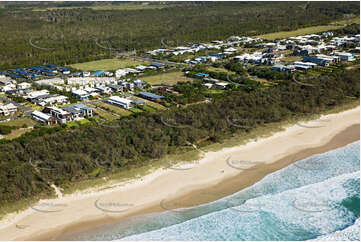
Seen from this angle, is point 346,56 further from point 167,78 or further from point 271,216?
point 271,216

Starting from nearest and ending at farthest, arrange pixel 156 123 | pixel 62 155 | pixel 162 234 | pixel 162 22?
1. pixel 162 234
2. pixel 62 155
3. pixel 156 123
4. pixel 162 22

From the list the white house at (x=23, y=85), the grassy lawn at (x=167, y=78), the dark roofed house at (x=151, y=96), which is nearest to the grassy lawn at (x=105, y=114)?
the dark roofed house at (x=151, y=96)

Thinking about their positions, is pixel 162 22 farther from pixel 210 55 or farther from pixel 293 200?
pixel 293 200

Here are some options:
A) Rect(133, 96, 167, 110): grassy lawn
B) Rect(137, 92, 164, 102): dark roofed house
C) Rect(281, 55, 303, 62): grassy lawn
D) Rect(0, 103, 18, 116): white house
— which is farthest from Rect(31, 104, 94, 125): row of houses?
Rect(281, 55, 303, 62): grassy lawn

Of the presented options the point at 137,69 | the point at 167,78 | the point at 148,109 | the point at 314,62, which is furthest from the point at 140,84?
the point at 314,62

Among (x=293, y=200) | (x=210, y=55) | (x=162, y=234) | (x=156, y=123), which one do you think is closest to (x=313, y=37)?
(x=210, y=55)

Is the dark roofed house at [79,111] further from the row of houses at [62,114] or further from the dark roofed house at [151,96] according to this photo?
the dark roofed house at [151,96]

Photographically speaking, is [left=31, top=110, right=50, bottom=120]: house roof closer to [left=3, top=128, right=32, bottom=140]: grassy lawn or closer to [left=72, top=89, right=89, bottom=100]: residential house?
[left=3, top=128, right=32, bottom=140]: grassy lawn
